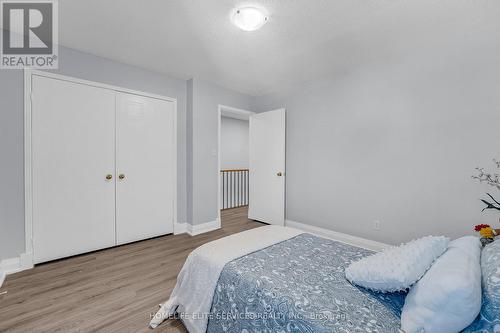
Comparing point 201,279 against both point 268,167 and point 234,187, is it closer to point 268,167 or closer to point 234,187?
point 268,167

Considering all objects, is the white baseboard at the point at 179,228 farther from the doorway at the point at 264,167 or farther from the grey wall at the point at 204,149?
the doorway at the point at 264,167

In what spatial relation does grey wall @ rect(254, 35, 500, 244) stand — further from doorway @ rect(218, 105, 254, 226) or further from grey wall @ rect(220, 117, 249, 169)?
grey wall @ rect(220, 117, 249, 169)

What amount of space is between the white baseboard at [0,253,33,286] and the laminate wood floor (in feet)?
0.22

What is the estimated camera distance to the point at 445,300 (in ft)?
2.57

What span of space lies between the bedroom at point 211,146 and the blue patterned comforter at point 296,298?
16mm

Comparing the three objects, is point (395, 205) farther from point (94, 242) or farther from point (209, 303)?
point (94, 242)

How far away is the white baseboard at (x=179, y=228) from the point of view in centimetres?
354

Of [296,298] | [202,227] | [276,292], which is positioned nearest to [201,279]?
[276,292]

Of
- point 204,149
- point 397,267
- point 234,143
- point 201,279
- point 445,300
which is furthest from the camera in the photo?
point 234,143

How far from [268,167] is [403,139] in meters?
2.14

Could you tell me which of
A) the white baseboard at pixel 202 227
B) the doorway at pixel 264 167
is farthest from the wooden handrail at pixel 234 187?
the white baseboard at pixel 202 227

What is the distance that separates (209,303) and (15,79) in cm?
298

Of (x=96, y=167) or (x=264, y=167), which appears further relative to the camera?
(x=264, y=167)

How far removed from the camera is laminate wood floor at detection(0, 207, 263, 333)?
1.62 metres
